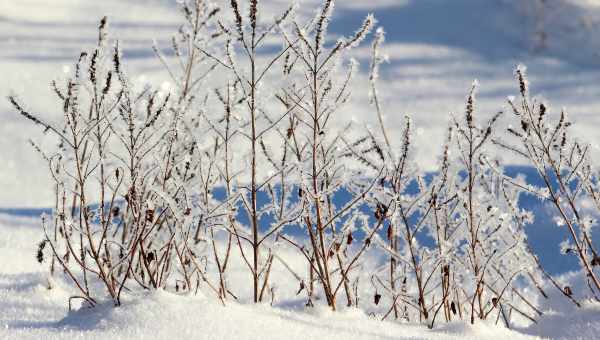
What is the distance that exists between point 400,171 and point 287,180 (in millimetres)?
480

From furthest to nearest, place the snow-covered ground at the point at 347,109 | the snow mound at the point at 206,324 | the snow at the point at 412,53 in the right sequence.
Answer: the snow at the point at 412,53, the snow-covered ground at the point at 347,109, the snow mound at the point at 206,324

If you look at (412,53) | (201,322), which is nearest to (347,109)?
(412,53)

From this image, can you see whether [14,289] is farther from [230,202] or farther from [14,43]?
[14,43]

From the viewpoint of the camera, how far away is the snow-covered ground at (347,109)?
199 cm

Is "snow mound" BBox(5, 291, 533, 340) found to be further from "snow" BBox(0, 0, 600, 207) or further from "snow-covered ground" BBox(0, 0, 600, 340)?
"snow" BBox(0, 0, 600, 207)

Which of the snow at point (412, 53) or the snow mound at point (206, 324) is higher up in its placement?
the snow at point (412, 53)

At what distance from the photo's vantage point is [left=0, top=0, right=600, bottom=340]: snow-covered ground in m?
1.99

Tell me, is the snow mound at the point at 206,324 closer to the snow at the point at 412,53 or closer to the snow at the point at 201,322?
the snow at the point at 201,322

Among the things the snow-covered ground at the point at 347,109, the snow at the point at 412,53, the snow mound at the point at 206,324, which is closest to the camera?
the snow mound at the point at 206,324

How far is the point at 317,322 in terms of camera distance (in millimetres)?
2156

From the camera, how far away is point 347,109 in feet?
29.2

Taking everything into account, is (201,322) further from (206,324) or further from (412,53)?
(412,53)

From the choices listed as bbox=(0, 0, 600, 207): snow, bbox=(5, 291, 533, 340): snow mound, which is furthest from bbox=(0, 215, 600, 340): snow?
bbox=(0, 0, 600, 207): snow

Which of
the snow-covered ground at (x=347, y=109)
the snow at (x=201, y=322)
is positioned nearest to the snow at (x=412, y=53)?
the snow-covered ground at (x=347, y=109)
